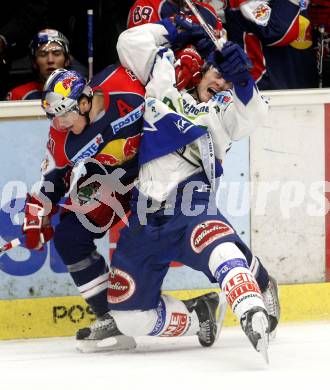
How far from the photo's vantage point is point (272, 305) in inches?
194

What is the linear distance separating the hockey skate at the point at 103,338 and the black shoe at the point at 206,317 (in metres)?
0.27

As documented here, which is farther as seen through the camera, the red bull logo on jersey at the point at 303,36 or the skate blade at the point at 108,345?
the red bull logo on jersey at the point at 303,36

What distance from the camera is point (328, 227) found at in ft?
17.8

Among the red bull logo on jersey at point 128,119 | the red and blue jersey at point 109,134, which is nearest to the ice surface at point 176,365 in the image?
the red and blue jersey at point 109,134

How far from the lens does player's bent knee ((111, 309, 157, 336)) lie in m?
4.76

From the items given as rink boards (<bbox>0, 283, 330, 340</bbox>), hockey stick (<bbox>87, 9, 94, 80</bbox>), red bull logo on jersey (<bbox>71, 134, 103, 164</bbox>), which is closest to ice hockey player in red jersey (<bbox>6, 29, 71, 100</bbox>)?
hockey stick (<bbox>87, 9, 94, 80</bbox>)

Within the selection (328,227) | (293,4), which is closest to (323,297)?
(328,227)

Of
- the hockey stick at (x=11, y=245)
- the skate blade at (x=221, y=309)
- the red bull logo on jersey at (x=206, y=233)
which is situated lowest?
the skate blade at (x=221, y=309)

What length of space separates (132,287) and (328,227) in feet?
3.55

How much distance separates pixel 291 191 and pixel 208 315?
77 cm

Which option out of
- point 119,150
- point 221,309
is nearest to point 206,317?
point 221,309

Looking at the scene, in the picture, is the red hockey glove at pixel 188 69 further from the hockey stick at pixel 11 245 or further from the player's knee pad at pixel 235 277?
the hockey stick at pixel 11 245

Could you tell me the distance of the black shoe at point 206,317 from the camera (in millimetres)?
4875

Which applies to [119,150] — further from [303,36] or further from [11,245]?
[303,36]
